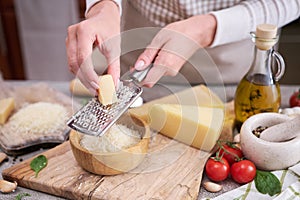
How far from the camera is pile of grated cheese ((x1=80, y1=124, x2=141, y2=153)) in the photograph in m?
0.83

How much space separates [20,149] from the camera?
95cm

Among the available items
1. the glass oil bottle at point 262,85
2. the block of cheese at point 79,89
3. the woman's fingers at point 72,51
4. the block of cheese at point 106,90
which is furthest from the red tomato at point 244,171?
the block of cheese at point 79,89

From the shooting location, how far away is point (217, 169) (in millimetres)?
815

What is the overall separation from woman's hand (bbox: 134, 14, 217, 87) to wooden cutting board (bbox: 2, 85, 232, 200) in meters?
0.17

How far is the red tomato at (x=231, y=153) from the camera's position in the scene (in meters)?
0.85

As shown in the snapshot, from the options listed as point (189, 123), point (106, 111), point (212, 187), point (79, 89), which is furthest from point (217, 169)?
point (79, 89)

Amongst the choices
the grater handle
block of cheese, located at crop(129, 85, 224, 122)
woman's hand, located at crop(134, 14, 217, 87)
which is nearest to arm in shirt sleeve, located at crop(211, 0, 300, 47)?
woman's hand, located at crop(134, 14, 217, 87)

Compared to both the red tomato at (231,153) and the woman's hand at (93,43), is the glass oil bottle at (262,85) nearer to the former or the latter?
the red tomato at (231,153)

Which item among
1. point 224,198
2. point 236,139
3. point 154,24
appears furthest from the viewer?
point 154,24

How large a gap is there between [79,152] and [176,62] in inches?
12.5

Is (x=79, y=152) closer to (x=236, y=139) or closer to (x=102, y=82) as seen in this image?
(x=102, y=82)

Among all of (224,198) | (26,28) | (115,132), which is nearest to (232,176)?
(224,198)

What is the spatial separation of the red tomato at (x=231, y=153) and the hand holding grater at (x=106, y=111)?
208 mm

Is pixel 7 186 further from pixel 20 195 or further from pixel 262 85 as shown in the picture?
pixel 262 85
